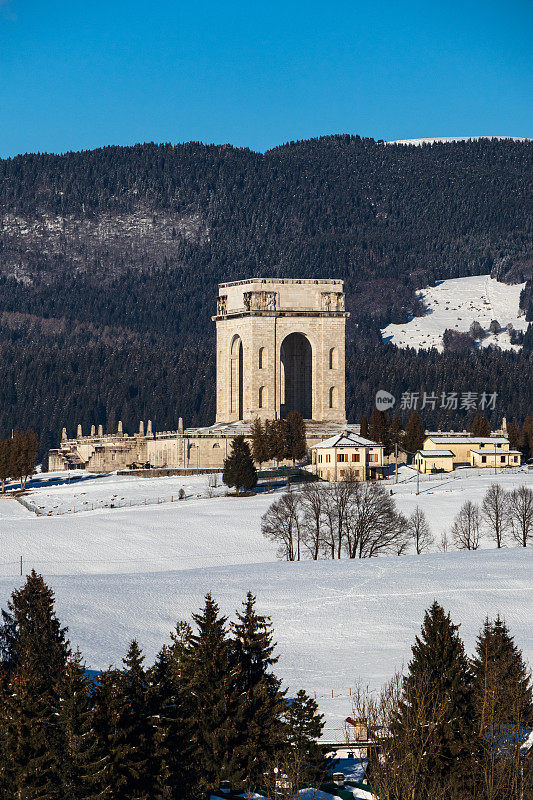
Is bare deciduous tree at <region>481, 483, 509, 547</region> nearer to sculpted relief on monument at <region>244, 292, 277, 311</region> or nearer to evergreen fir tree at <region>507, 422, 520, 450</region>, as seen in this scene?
evergreen fir tree at <region>507, 422, 520, 450</region>

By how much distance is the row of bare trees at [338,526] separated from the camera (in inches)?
2982

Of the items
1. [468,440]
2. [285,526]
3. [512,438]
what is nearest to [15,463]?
[468,440]

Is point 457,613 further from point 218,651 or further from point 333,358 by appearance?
point 333,358

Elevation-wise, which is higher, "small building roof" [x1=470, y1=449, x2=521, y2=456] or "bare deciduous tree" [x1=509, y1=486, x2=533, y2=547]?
"small building roof" [x1=470, y1=449, x2=521, y2=456]

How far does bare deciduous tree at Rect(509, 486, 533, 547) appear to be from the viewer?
7894cm

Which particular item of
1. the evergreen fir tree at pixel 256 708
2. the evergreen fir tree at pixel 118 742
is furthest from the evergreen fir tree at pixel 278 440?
the evergreen fir tree at pixel 118 742

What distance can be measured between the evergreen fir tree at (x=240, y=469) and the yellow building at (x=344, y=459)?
6255 millimetres

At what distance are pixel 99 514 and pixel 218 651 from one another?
49.1m

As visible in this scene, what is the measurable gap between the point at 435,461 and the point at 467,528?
2196 cm

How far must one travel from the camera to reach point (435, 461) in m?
101

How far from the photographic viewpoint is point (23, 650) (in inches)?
1667

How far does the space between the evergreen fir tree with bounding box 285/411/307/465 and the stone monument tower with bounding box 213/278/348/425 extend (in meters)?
11.0

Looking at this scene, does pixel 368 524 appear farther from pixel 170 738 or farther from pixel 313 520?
pixel 170 738

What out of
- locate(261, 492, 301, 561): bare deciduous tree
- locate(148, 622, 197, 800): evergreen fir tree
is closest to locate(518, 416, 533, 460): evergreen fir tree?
locate(261, 492, 301, 561): bare deciduous tree
